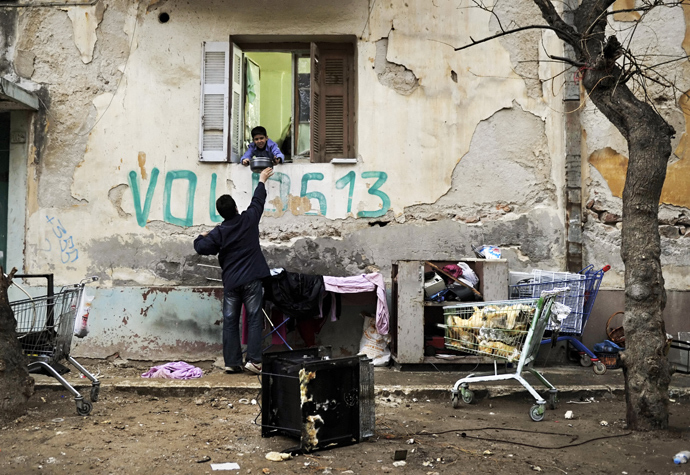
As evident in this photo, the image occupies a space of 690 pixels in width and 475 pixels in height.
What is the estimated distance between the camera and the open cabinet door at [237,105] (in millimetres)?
7867

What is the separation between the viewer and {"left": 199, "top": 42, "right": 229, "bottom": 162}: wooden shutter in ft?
25.4

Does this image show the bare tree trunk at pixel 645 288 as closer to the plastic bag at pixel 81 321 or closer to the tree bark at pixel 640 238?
the tree bark at pixel 640 238

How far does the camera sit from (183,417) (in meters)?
5.30

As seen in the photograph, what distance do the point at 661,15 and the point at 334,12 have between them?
3.98 metres

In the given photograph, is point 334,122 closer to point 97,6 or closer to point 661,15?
point 97,6

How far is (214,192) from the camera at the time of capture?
25.2 feet

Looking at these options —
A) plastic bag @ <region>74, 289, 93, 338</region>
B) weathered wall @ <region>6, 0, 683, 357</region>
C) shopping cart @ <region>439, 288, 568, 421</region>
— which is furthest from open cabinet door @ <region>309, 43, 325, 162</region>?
plastic bag @ <region>74, 289, 93, 338</region>

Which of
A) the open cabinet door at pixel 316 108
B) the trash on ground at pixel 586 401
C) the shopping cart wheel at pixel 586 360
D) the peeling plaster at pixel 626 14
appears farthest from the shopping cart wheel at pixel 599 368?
the peeling plaster at pixel 626 14

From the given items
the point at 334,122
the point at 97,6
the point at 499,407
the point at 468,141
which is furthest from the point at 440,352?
the point at 97,6

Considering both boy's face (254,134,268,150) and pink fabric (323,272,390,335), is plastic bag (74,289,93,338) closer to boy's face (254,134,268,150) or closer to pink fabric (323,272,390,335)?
pink fabric (323,272,390,335)

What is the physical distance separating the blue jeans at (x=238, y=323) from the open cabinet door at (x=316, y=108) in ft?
6.52

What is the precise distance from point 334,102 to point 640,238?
4.33m

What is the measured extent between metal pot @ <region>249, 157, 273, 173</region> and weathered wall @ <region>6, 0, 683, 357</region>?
0.24m

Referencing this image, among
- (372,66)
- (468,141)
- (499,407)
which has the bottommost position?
(499,407)
